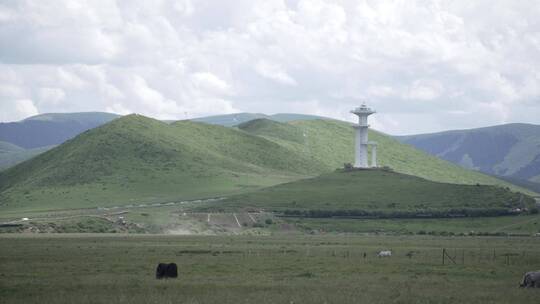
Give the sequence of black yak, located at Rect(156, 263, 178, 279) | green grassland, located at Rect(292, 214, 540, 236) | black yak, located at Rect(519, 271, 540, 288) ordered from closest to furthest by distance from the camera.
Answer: black yak, located at Rect(519, 271, 540, 288) → black yak, located at Rect(156, 263, 178, 279) → green grassland, located at Rect(292, 214, 540, 236)

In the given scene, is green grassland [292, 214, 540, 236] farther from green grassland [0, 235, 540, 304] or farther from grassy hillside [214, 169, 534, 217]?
green grassland [0, 235, 540, 304]

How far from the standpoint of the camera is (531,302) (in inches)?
1506

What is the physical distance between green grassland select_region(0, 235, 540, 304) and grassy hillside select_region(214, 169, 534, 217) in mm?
59770

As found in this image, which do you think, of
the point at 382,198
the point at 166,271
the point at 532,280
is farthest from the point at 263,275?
the point at 382,198

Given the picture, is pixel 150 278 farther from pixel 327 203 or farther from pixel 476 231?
pixel 327 203

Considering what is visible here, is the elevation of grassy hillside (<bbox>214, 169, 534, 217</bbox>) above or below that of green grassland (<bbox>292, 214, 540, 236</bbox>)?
above

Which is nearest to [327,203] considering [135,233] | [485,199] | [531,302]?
[485,199]

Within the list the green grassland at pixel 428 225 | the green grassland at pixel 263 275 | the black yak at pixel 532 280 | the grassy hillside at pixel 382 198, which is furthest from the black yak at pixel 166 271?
the grassy hillside at pixel 382 198

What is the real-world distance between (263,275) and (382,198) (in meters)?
98.5

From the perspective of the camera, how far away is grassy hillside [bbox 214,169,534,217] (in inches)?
5335

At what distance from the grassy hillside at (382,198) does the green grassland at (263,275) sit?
5977 centimetres

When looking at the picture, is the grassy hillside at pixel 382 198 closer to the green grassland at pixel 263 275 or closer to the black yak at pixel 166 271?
the green grassland at pixel 263 275

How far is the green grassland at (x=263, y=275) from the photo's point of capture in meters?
39.9

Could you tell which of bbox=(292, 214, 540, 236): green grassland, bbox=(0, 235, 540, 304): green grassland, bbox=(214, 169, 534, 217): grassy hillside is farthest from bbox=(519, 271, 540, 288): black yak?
bbox=(214, 169, 534, 217): grassy hillside
